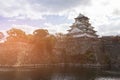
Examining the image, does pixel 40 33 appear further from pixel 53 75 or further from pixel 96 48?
pixel 53 75

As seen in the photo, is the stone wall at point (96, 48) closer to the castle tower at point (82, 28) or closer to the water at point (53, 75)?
the castle tower at point (82, 28)

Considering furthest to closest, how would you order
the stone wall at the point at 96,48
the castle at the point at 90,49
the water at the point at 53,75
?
the stone wall at the point at 96,48
the castle at the point at 90,49
the water at the point at 53,75

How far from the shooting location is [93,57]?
84312mm

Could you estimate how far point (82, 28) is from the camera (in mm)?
103562

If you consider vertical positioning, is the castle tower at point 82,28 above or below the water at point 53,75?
above

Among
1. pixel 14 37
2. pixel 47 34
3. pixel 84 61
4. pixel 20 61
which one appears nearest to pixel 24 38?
pixel 14 37

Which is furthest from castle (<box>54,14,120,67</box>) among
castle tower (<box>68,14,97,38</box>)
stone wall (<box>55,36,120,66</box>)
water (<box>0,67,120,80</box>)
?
water (<box>0,67,120,80</box>)

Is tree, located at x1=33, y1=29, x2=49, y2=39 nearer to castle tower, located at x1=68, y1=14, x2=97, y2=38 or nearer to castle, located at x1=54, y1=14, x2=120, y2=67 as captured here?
castle, located at x1=54, y1=14, x2=120, y2=67

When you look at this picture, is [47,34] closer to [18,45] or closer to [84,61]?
[18,45]

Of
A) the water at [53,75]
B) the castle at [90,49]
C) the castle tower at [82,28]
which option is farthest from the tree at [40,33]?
the water at [53,75]

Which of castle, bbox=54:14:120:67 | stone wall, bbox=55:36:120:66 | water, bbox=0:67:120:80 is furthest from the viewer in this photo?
stone wall, bbox=55:36:120:66

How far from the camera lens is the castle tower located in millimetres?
100062

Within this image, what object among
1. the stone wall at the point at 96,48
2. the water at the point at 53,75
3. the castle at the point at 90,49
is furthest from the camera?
the stone wall at the point at 96,48

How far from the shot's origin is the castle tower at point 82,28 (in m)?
100
